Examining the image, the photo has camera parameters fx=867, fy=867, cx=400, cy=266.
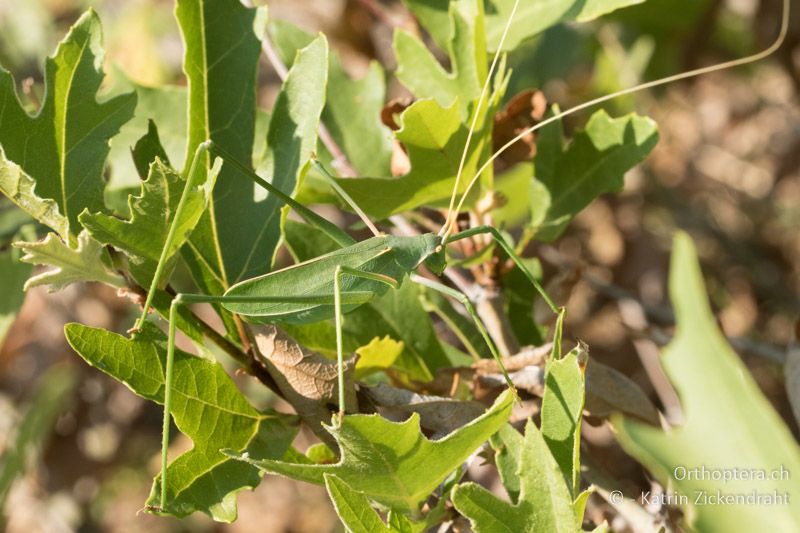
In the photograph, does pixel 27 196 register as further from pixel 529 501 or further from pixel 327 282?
pixel 529 501

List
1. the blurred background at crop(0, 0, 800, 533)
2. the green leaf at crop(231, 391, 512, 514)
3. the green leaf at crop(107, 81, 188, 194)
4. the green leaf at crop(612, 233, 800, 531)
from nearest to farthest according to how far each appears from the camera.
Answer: the green leaf at crop(612, 233, 800, 531)
the green leaf at crop(231, 391, 512, 514)
the green leaf at crop(107, 81, 188, 194)
the blurred background at crop(0, 0, 800, 533)

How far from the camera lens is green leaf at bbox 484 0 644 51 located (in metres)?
0.93

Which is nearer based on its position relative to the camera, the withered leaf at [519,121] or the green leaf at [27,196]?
the green leaf at [27,196]

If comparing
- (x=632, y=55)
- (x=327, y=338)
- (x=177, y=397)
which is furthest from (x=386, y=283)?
(x=632, y=55)

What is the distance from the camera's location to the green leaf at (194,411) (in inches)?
29.3

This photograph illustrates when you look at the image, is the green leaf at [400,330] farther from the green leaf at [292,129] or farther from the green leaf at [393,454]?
the green leaf at [393,454]

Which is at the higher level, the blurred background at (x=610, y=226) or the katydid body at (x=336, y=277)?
the katydid body at (x=336, y=277)

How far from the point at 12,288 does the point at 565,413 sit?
0.68 m

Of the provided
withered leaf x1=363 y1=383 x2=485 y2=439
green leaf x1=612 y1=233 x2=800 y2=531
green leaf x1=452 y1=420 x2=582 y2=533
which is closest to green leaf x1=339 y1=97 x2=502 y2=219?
withered leaf x1=363 y1=383 x2=485 y2=439

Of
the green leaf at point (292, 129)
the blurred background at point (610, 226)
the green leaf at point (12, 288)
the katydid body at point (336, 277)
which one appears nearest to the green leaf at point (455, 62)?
the katydid body at point (336, 277)

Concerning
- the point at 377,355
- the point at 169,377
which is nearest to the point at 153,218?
the point at 169,377

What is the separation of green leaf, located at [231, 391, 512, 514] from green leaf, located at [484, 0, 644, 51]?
46 cm

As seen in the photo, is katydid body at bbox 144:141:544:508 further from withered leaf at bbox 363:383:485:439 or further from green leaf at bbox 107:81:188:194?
green leaf at bbox 107:81:188:194

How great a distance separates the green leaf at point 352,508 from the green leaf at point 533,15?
1.79 feet
